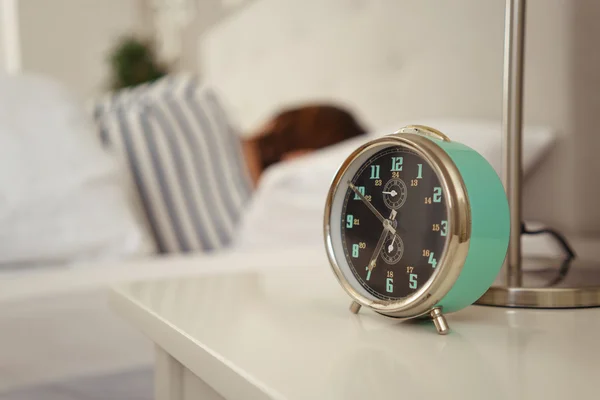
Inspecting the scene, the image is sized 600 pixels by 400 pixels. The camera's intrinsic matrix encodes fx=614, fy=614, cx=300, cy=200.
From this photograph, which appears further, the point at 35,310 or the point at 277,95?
the point at 277,95

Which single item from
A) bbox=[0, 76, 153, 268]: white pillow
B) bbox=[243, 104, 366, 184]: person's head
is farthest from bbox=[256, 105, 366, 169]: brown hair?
bbox=[0, 76, 153, 268]: white pillow

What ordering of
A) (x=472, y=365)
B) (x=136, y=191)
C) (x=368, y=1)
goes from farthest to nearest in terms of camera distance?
1. (x=368, y=1)
2. (x=136, y=191)
3. (x=472, y=365)

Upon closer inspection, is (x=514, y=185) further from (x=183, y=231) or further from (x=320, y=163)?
(x=183, y=231)

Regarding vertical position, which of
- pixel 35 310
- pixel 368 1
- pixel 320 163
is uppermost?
pixel 368 1

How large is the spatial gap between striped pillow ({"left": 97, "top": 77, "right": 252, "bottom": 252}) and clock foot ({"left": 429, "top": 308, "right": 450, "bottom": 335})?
970 millimetres

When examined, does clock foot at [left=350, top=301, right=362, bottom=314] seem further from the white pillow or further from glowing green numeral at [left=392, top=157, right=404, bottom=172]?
the white pillow

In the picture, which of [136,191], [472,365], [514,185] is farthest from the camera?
[136,191]

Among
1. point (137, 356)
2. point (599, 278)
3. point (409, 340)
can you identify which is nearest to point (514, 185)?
point (599, 278)

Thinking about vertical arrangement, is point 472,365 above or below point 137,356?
above

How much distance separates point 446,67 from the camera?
53.8 inches

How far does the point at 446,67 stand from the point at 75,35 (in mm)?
3410

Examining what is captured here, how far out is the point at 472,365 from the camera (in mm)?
382

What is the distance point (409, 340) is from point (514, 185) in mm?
228

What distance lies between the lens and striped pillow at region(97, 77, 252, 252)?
1.37m
